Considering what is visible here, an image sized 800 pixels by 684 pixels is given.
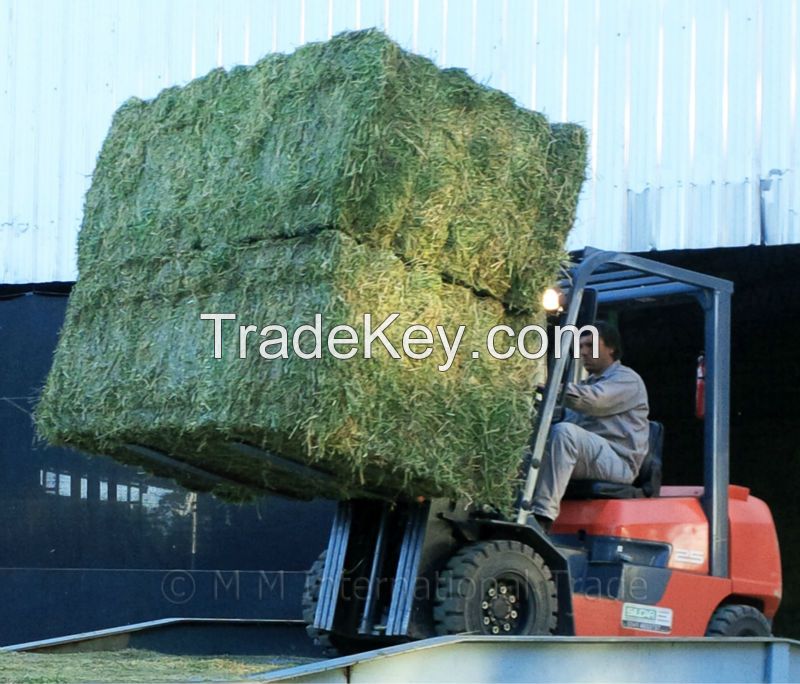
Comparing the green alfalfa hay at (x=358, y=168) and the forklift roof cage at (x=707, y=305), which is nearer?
the green alfalfa hay at (x=358, y=168)

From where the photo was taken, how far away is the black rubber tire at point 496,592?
20.7ft

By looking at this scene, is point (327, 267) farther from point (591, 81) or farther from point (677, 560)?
point (591, 81)

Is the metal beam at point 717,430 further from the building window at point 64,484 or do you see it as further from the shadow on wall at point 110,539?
the building window at point 64,484

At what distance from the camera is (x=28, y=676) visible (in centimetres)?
520

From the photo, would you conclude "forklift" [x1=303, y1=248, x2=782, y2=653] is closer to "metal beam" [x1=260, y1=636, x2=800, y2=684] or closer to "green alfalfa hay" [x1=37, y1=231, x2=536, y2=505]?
"green alfalfa hay" [x1=37, y1=231, x2=536, y2=505]

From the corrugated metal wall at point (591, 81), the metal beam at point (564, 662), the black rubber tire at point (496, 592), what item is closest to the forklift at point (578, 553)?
the black rubber tire at point (496, 592)

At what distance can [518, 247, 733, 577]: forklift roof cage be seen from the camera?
7.05m

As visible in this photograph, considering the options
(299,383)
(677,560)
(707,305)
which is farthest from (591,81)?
(299,383)

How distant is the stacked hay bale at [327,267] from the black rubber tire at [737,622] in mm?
1882

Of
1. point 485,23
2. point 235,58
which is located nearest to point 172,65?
point 235,58

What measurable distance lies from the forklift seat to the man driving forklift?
42 millimetres

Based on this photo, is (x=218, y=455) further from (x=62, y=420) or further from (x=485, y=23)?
(x=485, y=23)

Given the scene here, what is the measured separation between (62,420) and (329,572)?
61.0 inches

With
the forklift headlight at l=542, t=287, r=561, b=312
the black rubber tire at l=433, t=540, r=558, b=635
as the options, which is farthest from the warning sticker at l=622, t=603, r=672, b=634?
the forklift headlight at l=542, t=287, r=561, b=312
